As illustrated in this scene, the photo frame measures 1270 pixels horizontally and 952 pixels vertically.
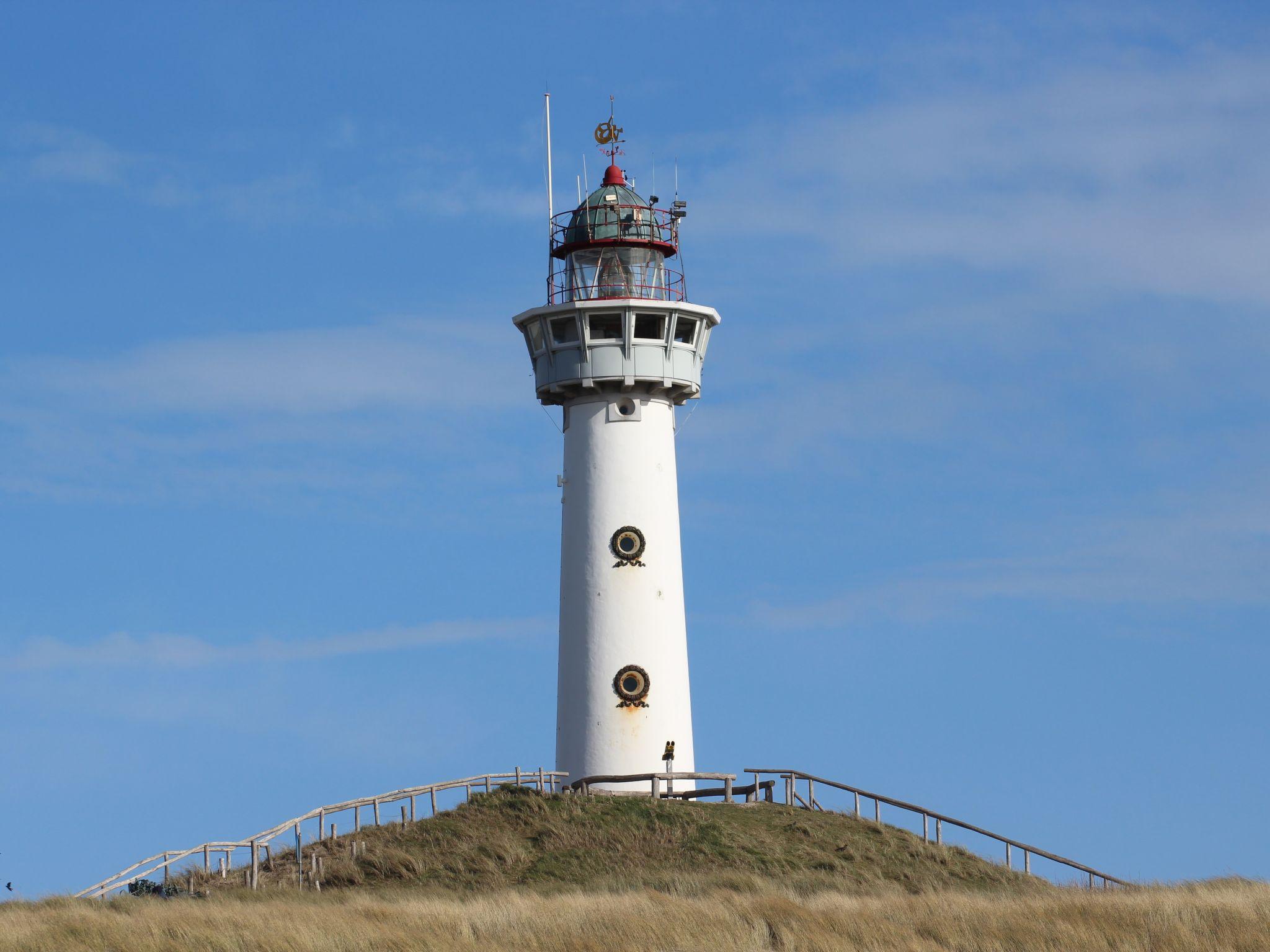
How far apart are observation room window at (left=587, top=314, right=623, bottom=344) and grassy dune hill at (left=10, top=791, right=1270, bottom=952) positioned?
38.9 ft

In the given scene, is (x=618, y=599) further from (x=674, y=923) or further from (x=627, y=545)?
(x=674, y=923)

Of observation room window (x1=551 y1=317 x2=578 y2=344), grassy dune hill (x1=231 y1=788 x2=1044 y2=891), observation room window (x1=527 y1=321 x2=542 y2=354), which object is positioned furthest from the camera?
observation room window (x1=527 y1=321 x2=542 y2=354)

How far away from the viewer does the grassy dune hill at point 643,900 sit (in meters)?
32.4

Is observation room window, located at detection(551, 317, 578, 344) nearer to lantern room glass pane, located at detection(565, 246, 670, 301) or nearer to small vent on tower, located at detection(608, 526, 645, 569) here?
lantern room glass pane, located at detection(565, 246, 670, 301)

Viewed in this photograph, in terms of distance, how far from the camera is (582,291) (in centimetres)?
5003

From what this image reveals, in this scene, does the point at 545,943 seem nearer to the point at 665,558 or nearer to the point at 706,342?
the point at 665,558

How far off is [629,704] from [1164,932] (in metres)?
16.9

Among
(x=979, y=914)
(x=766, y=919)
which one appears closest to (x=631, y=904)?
(x=766, y=919)

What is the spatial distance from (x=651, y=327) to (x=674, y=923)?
64.7 feet

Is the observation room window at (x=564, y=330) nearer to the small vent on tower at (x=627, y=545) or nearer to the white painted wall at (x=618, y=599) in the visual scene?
the white painted wall at (x=618, y=599)

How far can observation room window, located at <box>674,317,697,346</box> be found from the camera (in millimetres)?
49500

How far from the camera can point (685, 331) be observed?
4981 centimetres

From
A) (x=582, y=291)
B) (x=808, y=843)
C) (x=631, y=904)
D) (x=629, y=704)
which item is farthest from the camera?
(x=582, y=291)

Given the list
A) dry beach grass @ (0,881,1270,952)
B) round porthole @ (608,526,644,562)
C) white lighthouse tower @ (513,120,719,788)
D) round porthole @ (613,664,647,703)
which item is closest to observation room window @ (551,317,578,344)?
white lighthouse tower @ (513,120,719,788)
